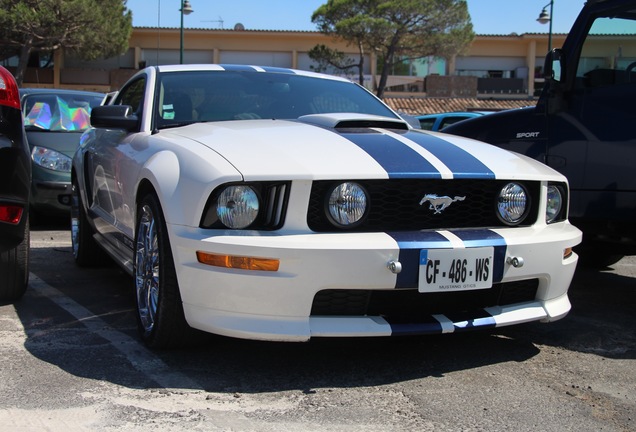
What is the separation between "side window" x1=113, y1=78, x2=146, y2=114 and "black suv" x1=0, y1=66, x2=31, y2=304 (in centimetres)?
68

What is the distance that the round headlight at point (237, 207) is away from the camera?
2918mm

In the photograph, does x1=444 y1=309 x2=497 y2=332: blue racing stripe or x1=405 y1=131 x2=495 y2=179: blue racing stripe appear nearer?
x1=444 y1=309 x2=497 y2=332: blue racing stripe

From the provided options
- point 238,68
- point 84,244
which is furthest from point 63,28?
point 238,68

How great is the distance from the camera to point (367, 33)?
3550 centimetres

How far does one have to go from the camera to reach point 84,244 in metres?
5.46

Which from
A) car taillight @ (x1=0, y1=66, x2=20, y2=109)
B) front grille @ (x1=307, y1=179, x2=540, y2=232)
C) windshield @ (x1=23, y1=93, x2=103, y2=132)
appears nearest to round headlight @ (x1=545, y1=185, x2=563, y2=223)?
front grille @ (x1=307, y1=179, x2=540, y2=232)

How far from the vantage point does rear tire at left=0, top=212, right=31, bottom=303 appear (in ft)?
13.7

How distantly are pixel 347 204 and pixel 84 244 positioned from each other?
124 inches

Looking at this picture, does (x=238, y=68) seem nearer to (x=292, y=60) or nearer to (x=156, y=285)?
(x=156, y=285)

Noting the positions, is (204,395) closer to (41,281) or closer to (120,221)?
(120,221)

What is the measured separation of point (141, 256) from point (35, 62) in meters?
37.3

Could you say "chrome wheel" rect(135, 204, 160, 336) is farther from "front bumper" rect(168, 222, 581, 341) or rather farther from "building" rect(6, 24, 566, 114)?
"building" rect(6, 24, 566, 114)

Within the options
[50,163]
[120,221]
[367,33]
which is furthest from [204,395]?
[367,33]

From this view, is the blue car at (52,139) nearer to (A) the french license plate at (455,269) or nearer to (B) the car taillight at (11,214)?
(B) the car taillight at (11,214)
